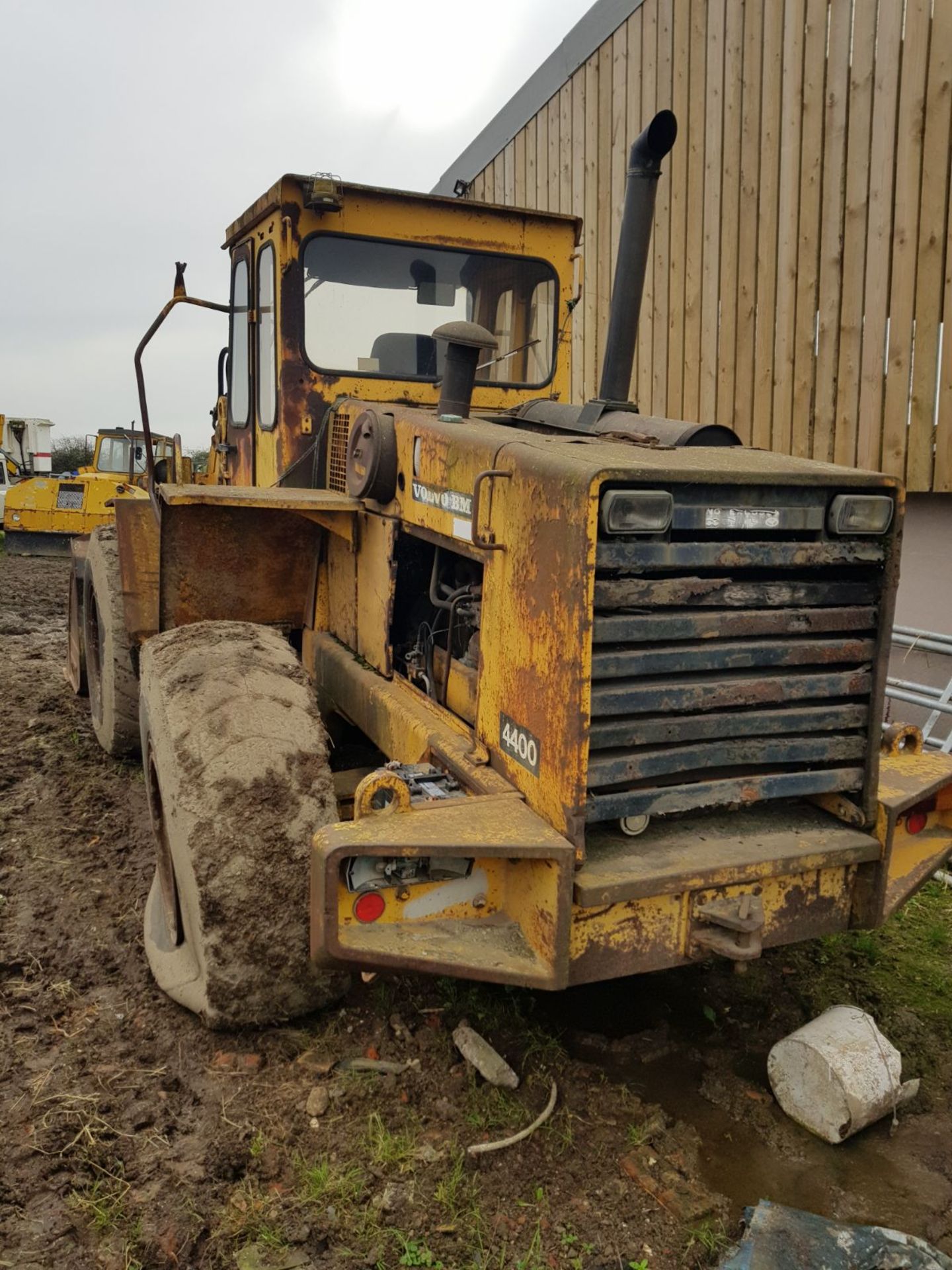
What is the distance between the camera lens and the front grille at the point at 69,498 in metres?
17.5

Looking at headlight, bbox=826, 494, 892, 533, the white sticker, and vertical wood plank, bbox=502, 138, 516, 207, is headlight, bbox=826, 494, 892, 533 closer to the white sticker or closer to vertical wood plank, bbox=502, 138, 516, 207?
the white sticker

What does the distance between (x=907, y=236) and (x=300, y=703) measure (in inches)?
177

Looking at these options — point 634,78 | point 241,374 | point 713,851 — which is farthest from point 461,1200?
point 634,78

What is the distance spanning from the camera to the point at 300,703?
11.3 feet

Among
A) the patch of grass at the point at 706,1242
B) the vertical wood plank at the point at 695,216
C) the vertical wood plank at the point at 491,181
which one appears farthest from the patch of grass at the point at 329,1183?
the vertical wood plank at the point at 491,181

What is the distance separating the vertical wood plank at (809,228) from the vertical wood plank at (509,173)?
12.7 feet

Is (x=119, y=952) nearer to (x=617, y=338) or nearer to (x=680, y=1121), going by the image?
(x=680, y=1121)

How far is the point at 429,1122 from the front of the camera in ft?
9.29

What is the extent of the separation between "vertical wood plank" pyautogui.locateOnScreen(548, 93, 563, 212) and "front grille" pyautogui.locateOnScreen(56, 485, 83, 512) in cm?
1082

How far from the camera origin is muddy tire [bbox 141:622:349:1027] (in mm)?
2986

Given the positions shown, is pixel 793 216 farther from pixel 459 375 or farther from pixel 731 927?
pixel 731 927

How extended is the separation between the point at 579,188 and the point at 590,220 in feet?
1.15

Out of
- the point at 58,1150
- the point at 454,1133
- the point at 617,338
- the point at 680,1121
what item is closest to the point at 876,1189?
the point at 680,1121

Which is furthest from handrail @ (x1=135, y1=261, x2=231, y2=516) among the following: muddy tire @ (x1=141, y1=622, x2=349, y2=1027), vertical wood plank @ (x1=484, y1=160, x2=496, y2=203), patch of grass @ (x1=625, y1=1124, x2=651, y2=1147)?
vertical wood plank @ (x1=484, y1=160, x2=496, y2=203)
